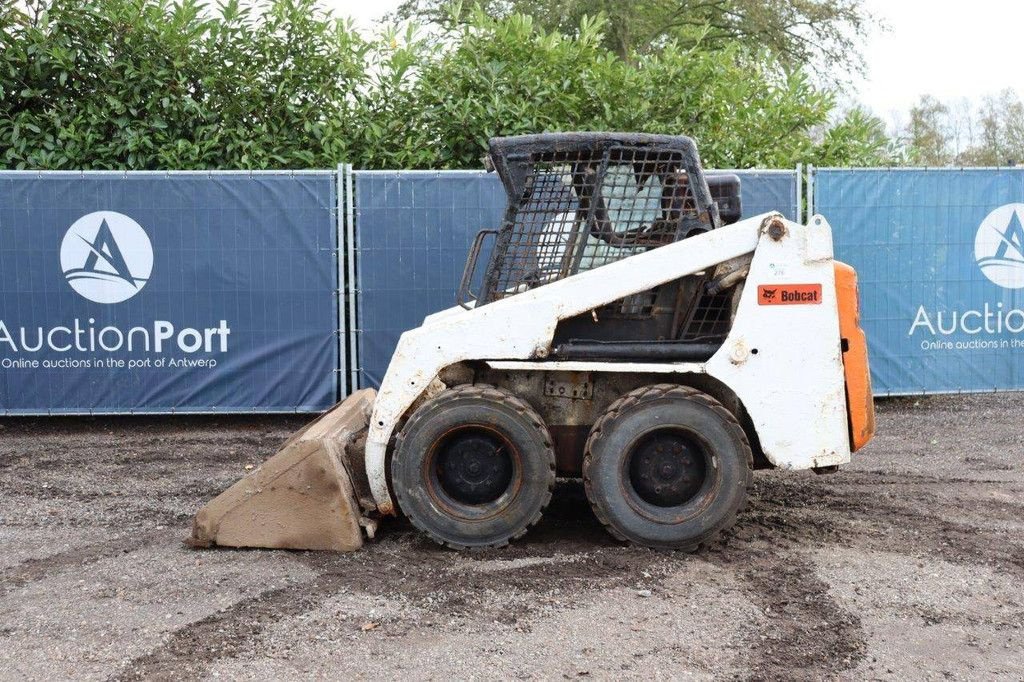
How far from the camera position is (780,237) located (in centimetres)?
556

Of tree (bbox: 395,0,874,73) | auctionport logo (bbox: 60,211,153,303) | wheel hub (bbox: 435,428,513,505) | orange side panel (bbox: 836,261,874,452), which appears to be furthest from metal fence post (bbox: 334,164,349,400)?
tree (bbox: 395,0,874,73)

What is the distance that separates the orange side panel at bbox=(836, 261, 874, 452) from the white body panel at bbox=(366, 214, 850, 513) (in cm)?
10

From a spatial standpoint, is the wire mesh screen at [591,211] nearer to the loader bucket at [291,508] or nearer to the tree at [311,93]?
the loader bucket at [291,508]

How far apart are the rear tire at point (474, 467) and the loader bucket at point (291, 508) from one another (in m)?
0.33

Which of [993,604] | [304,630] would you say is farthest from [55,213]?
[993,604]

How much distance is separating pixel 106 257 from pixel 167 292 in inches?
24.0

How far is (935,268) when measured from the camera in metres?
10.2

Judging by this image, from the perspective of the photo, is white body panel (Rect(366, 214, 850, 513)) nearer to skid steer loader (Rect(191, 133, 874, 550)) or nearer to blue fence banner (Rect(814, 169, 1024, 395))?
skid steer loader (Rect(191, 133, 874, 550))

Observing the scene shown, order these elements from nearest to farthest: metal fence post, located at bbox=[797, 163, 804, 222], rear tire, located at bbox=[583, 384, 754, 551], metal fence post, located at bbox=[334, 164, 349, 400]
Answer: rear tire, located at bbox=[583, 384, 754, 551] → metal fence post, located at bbox=[334, 164, 349, 400] → metal fence post, located at bbox=[797, 163, 804, 222]

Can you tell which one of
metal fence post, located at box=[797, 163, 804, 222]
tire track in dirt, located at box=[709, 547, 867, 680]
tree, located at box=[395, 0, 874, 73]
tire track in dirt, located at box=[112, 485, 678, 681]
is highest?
tree, located at box=[395, 0, 874, 73]

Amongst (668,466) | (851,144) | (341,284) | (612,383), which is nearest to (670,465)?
Answer: (668,466)

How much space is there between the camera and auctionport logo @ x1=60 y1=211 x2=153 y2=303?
948 centimetres

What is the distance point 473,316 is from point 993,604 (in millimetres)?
2848

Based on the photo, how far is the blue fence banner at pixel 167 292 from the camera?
31.1ft
